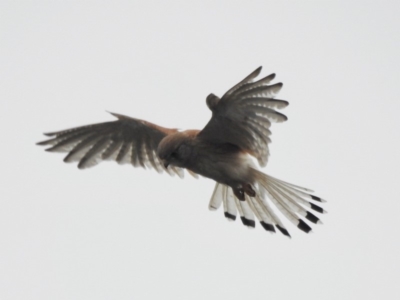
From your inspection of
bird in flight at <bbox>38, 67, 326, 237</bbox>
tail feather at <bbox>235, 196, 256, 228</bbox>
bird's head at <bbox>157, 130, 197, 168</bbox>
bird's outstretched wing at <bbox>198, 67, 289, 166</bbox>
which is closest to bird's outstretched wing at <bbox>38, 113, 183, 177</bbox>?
bird in flight at <bbox>38, 67, 326, 237</bbox>

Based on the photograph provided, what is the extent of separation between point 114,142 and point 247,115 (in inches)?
104

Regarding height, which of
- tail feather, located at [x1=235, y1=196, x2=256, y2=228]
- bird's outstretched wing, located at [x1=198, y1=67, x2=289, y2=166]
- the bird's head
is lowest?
tail feather, located at [x1=235, y1=196, x2=256, y2=228]

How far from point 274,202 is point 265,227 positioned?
0.43 m

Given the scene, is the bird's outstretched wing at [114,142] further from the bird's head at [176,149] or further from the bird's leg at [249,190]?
the bird's leg at [249,190]

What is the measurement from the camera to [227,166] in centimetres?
990

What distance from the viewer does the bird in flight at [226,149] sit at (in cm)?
923

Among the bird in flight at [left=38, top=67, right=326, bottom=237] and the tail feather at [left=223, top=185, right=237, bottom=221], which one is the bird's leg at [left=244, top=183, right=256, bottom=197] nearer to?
the bird in flight at [left=38, top=67, right=326, bottom=237]

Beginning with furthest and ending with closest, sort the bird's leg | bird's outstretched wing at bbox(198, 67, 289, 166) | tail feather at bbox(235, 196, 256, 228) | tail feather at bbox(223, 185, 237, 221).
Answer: tail feather at bbox(223, 185, 237, 221), tail feather at bbox(235, 196, 256, 228), the bird's leg, bird's outstretched wing at bbox(198, 67, 289, 166)

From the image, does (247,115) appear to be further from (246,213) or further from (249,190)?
(246,213)

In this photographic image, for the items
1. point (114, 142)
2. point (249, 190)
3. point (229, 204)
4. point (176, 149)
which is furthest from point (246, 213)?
point (114, 142)

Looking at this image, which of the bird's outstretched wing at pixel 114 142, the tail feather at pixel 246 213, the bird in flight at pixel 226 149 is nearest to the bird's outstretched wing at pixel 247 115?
the bird in flight at pixel 226 149

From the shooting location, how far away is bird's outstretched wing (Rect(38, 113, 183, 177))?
10984 mm

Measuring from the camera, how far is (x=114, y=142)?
1135cm

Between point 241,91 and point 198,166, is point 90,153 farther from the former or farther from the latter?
point 241,91
